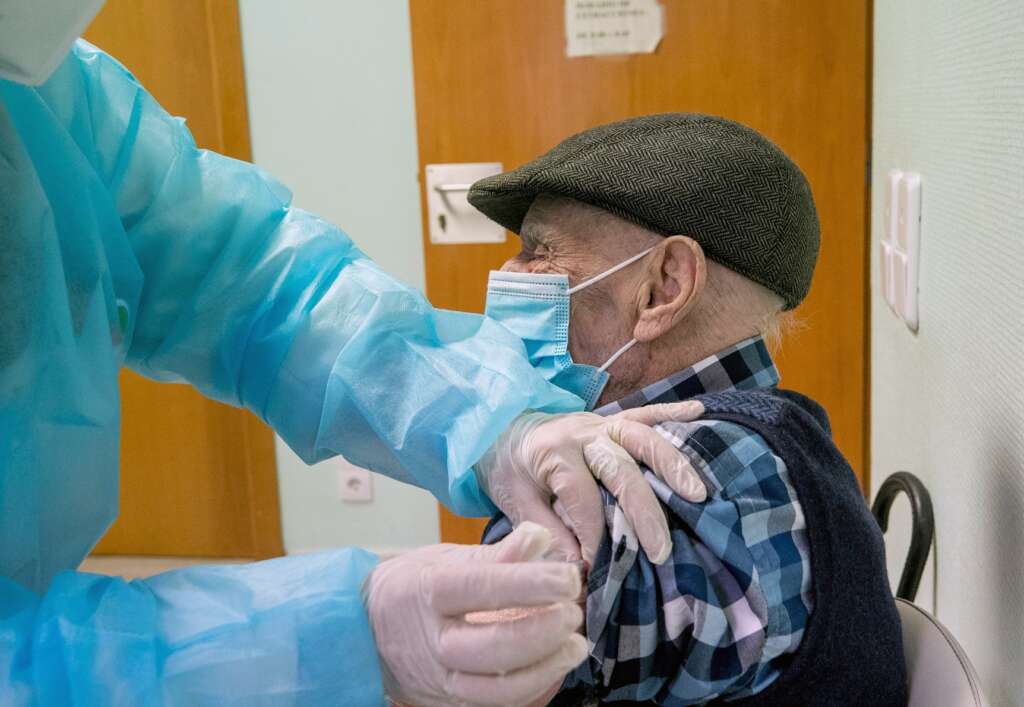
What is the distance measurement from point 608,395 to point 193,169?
54 centimetres

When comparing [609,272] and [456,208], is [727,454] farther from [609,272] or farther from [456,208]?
[456,208]

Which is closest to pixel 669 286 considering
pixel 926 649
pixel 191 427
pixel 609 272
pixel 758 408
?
pixel 609 272

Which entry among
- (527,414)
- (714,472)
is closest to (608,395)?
(527,414)

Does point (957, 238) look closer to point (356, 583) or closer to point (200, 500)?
point (356, 583)

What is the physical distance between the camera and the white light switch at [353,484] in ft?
9.87


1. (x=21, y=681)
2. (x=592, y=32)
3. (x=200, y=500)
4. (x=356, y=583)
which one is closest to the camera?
(x=21, y=681)

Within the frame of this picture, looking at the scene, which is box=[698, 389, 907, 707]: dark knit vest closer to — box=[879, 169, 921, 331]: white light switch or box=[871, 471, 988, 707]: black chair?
box=[871, 471, 988, 707]: black chair

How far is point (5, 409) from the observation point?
0.82 meters

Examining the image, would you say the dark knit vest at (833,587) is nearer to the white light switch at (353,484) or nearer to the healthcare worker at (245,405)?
the healthcare worker at (245,405)

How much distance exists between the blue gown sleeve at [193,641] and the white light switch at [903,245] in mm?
1087

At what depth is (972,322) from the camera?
1.12m

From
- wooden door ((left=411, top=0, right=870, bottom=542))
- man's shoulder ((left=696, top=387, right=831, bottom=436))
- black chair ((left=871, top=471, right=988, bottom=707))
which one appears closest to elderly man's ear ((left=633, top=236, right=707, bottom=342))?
man's shoulder ((left=696, top=387, right=831, bottom=436))

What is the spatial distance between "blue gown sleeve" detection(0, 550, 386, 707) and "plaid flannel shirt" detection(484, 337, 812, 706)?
0.77ft

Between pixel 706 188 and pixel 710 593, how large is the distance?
17.9 inches
